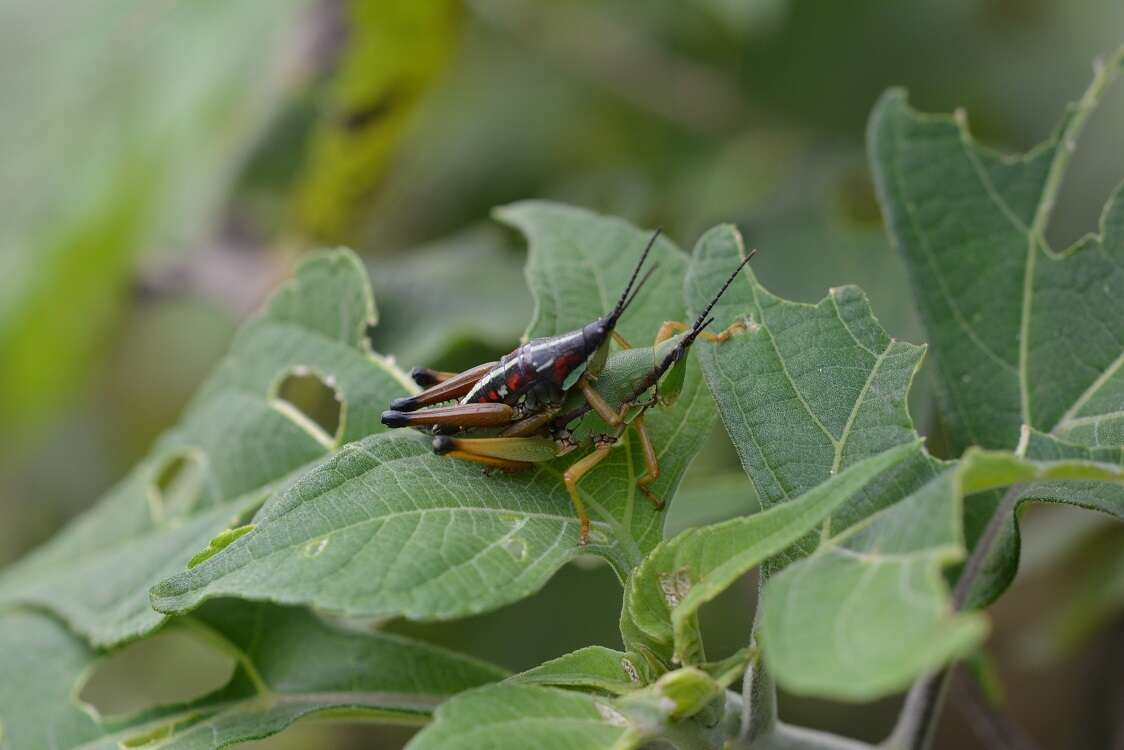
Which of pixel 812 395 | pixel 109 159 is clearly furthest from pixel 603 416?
pixel 109 159

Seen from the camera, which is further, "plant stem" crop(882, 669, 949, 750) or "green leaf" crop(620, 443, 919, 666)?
"plant stem" crop(882, 669, 949, 750)

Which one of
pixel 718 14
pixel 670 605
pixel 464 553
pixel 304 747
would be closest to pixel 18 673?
pixel 464 553

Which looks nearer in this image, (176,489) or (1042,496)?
(1042,496)

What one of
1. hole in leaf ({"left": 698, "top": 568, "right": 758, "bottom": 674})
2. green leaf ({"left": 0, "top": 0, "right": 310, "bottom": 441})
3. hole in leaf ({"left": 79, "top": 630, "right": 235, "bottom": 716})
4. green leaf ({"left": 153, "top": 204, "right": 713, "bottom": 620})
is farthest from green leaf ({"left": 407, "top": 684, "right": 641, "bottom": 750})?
hole in leaf ({"left": 79, "top": 630, "right": 235, "bottom": 716})

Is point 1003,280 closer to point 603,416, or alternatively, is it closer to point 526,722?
point 603,416

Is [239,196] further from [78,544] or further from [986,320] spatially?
[986,320]

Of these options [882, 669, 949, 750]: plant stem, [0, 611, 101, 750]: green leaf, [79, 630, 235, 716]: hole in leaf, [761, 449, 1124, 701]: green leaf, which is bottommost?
[79, 630, 235, 716]: hole in leaf

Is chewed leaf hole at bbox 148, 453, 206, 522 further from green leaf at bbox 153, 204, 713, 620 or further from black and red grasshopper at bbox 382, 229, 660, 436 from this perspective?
green leaf at bbox 153, 204, 713, 620
